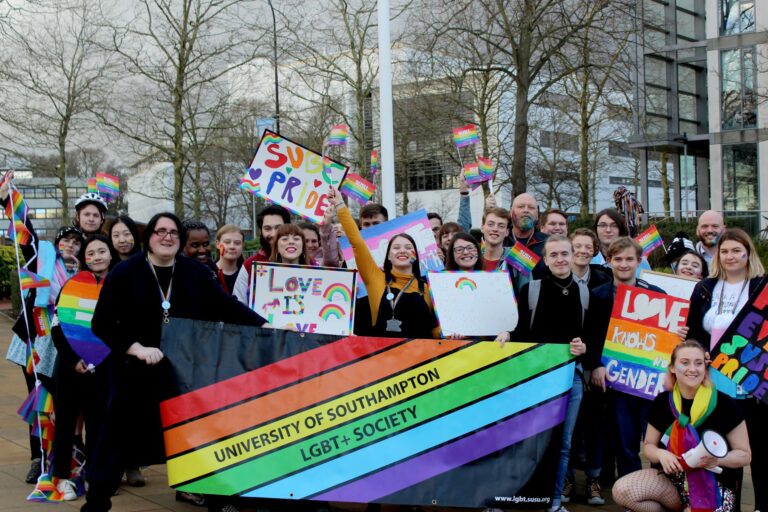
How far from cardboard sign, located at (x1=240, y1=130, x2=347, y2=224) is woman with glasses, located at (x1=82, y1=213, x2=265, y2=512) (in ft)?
8.11

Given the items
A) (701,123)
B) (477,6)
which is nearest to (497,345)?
(477,6)

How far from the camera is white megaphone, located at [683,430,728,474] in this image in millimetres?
5234

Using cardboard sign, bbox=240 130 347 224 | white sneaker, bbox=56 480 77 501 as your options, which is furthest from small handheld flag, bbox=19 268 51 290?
cardboard sign, bbox=240 130 347 224

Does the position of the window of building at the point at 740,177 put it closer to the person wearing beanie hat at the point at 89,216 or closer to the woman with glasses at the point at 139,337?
the person wearing beanie hat at the point at 89,216

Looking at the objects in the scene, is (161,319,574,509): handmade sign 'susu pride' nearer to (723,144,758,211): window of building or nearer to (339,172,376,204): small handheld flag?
(339,172,376,204): small handheld flag

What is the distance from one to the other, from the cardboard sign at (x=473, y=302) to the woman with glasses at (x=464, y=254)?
0.22 meters

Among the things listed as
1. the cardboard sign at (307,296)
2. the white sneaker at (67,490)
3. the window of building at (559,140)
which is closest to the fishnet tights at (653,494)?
the cardboard sign at (307,296)

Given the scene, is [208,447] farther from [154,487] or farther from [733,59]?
[733,59]

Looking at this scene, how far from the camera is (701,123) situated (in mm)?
Answer: 34531

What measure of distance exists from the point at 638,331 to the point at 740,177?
26927 millimetres

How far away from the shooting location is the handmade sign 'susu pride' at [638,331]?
6562 millimetres

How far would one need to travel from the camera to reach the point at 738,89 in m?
30.7

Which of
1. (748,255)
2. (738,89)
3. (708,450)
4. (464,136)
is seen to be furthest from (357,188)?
(738,89)

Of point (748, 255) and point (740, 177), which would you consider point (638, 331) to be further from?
point (740, 177)
